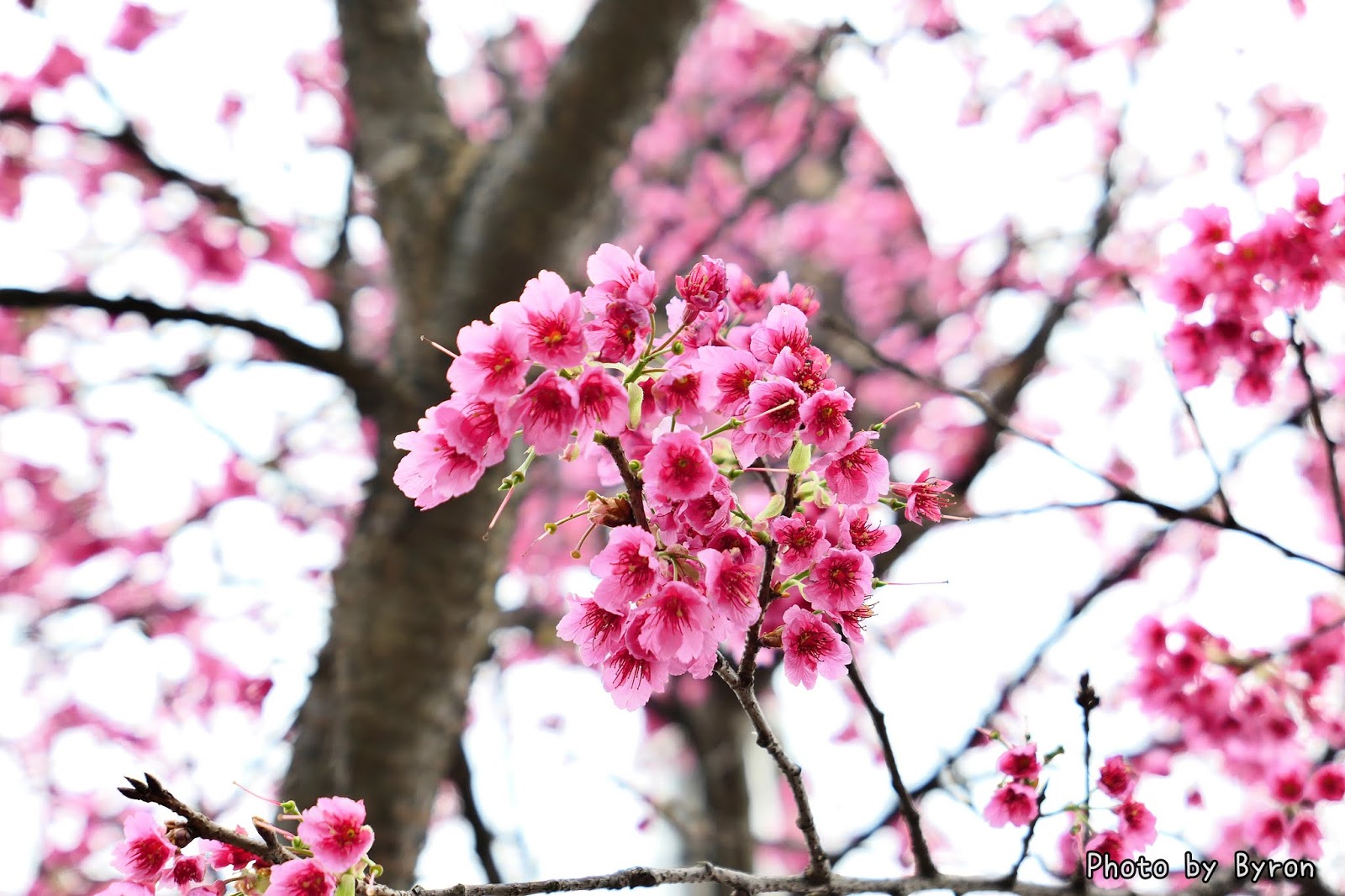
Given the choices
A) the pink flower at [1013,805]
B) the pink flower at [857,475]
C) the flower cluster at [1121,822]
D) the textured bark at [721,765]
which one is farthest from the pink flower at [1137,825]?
the textured bark at [721,765]

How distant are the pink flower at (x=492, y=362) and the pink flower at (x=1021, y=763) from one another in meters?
1.15

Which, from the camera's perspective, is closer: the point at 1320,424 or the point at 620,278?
the point at 620,278

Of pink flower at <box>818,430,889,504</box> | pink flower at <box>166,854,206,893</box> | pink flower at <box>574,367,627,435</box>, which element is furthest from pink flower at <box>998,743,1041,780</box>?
pink flower at <box>166,854,206,893</box>

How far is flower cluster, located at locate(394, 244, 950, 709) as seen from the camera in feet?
3.57

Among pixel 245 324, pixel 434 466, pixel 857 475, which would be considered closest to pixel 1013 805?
pixel 857 475

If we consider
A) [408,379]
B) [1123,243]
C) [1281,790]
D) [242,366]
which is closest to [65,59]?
[242,366]

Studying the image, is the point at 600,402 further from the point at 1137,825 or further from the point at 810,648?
the point at 1137,825

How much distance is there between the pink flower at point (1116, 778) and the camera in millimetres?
1622

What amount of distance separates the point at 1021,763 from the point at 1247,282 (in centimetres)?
126

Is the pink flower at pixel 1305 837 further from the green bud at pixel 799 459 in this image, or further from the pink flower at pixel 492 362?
the pink flower at pixel 492 362

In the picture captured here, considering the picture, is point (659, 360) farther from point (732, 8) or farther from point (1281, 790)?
point (732, 8)

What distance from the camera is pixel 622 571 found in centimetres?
111

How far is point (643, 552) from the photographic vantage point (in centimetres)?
109

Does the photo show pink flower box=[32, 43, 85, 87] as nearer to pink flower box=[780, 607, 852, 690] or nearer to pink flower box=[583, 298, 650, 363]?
pink flower box=[583, 298, 650, 363]
